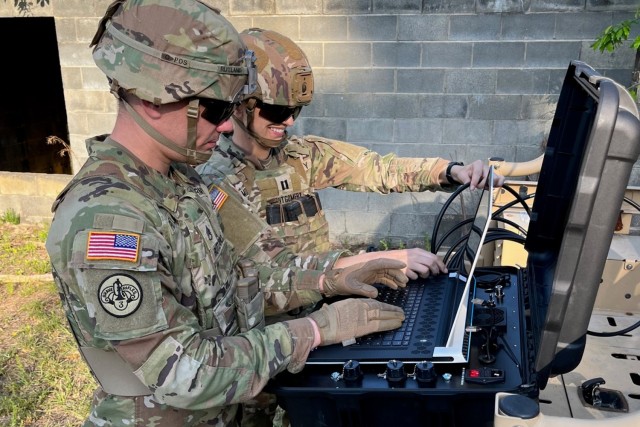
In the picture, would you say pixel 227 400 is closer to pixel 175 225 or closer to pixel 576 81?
pixel 175 225

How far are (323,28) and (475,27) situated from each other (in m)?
1.18

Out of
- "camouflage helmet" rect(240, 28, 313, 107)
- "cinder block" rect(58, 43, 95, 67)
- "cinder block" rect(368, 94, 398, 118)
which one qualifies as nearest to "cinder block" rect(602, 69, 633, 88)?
"cinder block" rect(368, 94, 398, 118)

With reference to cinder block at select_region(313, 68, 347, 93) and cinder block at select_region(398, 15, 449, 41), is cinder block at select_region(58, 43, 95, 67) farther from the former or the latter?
cinder block at select_region(398, 15, 449, 41)

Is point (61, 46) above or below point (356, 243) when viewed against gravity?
above

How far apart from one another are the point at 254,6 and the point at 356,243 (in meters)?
2.15

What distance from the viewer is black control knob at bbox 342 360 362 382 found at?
1.36 metres

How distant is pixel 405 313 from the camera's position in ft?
5.56

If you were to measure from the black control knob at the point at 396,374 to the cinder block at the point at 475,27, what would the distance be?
3784mm

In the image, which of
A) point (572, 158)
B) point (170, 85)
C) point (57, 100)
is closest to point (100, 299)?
point (170, 85)

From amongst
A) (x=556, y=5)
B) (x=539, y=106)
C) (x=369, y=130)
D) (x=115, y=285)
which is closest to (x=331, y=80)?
(x=369, y=130)

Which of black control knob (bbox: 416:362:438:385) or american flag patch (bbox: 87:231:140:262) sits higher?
american flag patch (bbox: 87:231:140:262)

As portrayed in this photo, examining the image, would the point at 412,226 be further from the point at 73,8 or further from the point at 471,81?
the point at 73,8

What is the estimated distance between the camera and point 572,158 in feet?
4.61

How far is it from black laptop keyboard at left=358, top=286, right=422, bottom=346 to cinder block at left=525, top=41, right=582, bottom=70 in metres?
3.25
